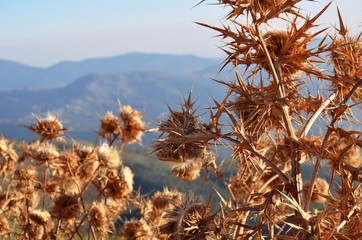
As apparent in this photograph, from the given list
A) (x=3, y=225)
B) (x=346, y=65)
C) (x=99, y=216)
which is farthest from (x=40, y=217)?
(x=346, y=65)

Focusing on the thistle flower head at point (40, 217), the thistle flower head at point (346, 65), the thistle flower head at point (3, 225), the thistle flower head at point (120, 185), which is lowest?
the thistle flower head at point (3, 225)

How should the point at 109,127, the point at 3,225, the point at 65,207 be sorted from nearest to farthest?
the point at 65,207, the point at 109,127, the point at 3,225

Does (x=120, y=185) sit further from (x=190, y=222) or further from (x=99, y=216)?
(x=190, y=222)

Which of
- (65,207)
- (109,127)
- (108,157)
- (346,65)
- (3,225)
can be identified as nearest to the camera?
(346,65)

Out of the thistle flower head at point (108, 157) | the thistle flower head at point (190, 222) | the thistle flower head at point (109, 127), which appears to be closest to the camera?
the thistle flower head at point (190, 222)

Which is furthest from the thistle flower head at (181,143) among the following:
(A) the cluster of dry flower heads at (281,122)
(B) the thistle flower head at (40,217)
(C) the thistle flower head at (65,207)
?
(B) the thistle flower head at (40,217)

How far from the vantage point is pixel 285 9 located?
2.49 metres

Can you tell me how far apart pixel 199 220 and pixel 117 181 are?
3.00m

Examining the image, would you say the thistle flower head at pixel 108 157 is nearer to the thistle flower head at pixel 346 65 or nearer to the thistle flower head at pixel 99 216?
the thistle flower head at pixel 99 216

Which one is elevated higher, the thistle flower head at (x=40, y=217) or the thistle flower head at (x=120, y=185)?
the thistle flower head at (x=120, y=185)

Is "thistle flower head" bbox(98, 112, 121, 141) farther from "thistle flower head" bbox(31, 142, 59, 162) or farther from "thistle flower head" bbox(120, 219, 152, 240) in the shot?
"thistle flower head" bbox(120, 219, 152, 240)

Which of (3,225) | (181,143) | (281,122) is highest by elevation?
(281,122)

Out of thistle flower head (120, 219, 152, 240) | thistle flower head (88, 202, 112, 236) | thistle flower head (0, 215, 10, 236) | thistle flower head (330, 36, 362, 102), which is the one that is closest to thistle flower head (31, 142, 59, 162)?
thistle flower head (88, 202, 112, 236)

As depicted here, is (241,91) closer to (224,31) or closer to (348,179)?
(224,31)
